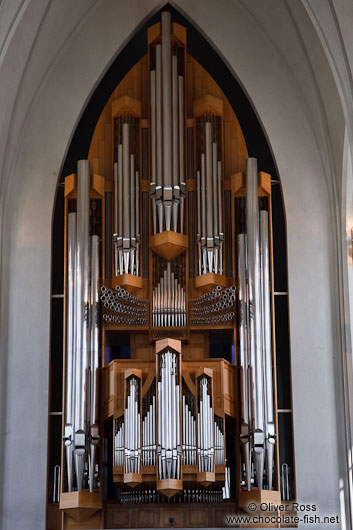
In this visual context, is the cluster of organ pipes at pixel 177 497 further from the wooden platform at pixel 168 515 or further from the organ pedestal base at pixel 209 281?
the organ pedestal base at pixel 209 281

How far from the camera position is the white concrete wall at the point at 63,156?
16.3 meters

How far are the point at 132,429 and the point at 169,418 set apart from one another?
550 millimetres

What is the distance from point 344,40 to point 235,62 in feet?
12.2

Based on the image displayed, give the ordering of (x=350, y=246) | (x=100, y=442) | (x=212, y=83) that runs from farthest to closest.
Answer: (x=212, y=83), (x=350, y=246), (x=100, y=442)

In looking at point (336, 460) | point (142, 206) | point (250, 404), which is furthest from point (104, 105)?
point (336, 460)

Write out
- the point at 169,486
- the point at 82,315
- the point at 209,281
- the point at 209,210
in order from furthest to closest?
the point at 209,210 → the point at 209,281 → the point at 82,315 → the point at 169,486

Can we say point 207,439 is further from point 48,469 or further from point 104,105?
point 104,105

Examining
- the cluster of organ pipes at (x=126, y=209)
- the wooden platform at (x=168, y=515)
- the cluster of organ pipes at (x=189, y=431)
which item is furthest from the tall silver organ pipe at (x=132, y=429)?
the cluster of organ pipes at (x=126, y=209)

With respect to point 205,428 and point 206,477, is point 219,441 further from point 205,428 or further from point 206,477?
point 206,477

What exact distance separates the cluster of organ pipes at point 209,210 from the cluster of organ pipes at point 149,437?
2420 mm

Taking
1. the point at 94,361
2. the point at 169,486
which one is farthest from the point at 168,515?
the point at 94,361

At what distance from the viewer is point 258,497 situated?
15.6 metres

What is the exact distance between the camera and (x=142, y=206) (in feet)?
57.2

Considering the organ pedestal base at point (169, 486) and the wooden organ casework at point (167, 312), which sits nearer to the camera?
the organ pedestal base at point (169, 486)
